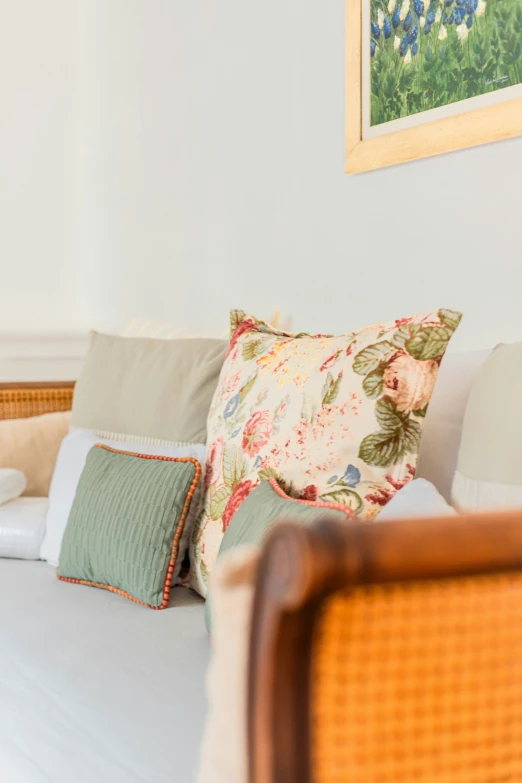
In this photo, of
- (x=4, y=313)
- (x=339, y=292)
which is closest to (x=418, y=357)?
(x=339, y=292)

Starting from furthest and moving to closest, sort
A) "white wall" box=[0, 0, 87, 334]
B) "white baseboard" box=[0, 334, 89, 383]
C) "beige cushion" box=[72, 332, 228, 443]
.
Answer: "white wall" box=[0, 0, 87, 334] < "white baseboard" box=[0, 334, 89, 383] < "beige cushion" box=[72, 332, 228, 443]

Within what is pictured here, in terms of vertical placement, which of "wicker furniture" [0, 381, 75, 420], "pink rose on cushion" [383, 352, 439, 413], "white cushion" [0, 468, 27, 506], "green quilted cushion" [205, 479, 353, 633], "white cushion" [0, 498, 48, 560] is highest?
"pink rose on cushion" [383, 352, 439, 413]

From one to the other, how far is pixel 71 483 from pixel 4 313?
1.48 metres

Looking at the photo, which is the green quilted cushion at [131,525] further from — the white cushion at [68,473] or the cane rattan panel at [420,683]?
the cane rattan panel at [420,683]

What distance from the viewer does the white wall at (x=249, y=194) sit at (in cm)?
174

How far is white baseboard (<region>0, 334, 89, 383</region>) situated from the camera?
9.97 feet

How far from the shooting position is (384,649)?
465mm

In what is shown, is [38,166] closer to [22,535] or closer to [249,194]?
[249,194]

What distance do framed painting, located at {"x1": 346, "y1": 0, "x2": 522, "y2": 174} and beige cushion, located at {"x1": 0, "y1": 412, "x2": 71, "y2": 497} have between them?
1.03 m

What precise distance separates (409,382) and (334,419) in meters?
0.13

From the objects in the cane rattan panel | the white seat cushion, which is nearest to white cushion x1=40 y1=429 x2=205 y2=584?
the white seat cushion

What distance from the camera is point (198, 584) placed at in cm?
160

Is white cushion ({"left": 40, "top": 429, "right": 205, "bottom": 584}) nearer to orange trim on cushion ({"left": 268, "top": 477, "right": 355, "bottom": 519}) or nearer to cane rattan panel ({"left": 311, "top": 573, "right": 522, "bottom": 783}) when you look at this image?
orange trim on cushion ({"left": 268, "top": 477, "right": 355, "bottom": 519})
